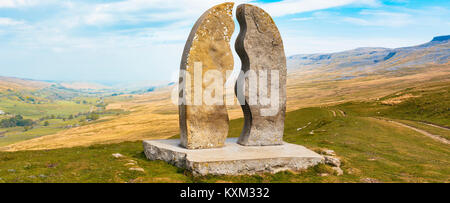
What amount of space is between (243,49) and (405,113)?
54260 millimetres

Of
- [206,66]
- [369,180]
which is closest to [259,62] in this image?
[206,66]

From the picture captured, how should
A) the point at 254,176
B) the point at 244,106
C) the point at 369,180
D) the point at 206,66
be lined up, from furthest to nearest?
1. the point at 244,106
2. the point at 206,66
3. the point at 254,176
4. the point at 369,180

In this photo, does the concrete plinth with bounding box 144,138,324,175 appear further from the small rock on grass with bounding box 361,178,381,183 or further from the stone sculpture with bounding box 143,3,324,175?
the small rock on grass with bounding box 361,178,381,183

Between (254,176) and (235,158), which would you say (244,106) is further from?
(254,176)

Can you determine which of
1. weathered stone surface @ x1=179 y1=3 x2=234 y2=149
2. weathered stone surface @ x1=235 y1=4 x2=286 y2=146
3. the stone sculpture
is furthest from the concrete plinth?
weathered stone surface @ x1=235 y1=4 x2=286 y2=146

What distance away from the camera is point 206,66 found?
758 inches

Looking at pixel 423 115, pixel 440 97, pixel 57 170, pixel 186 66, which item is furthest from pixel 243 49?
pixel 440 97

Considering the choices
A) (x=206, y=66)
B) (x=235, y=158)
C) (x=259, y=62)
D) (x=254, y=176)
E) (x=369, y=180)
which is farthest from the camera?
(x=259, y=62)

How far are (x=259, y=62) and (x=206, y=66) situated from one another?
3621mm

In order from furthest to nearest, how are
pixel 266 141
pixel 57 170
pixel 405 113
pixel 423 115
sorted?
pixel 405 113, pixel 423 115, pixel 266 141, pixel 57 170

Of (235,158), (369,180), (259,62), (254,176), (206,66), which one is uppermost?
(259,62)

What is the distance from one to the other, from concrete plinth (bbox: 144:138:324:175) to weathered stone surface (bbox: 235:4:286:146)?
1.18 meters
